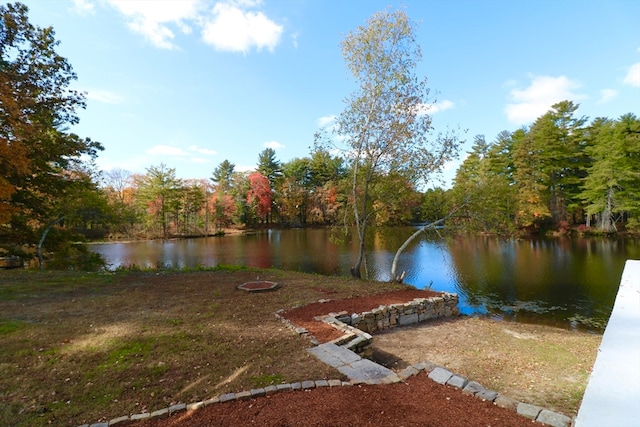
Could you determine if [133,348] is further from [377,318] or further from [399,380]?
[377,318]

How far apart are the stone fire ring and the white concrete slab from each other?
7.55 m

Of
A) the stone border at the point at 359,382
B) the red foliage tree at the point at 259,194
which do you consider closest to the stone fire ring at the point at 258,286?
the stone border at the point at 359,382

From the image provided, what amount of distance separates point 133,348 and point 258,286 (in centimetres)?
427

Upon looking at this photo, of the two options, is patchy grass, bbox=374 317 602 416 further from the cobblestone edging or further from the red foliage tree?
the red foliage tree

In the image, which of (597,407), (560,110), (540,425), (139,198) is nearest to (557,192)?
(560,110)

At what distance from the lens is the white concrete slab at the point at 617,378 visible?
3.65 feet

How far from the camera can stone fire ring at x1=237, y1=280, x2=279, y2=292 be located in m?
8.48

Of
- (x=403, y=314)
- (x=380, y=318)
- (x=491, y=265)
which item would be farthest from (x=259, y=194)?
(x=380, y=318)

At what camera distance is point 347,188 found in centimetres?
1232

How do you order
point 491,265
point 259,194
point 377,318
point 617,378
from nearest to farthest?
point 617,378 < point 377,318 < point 491,265 < point 259,194

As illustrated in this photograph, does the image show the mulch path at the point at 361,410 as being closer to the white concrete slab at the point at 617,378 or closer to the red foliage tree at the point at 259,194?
the white concrete slab at the point at 617,378

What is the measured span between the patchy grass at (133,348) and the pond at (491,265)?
6.24 m

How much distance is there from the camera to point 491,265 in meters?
16.8

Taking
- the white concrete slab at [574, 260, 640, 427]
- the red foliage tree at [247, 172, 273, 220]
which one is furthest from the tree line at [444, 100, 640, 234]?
the red foliage tree at [247, 172, 273, 220]
